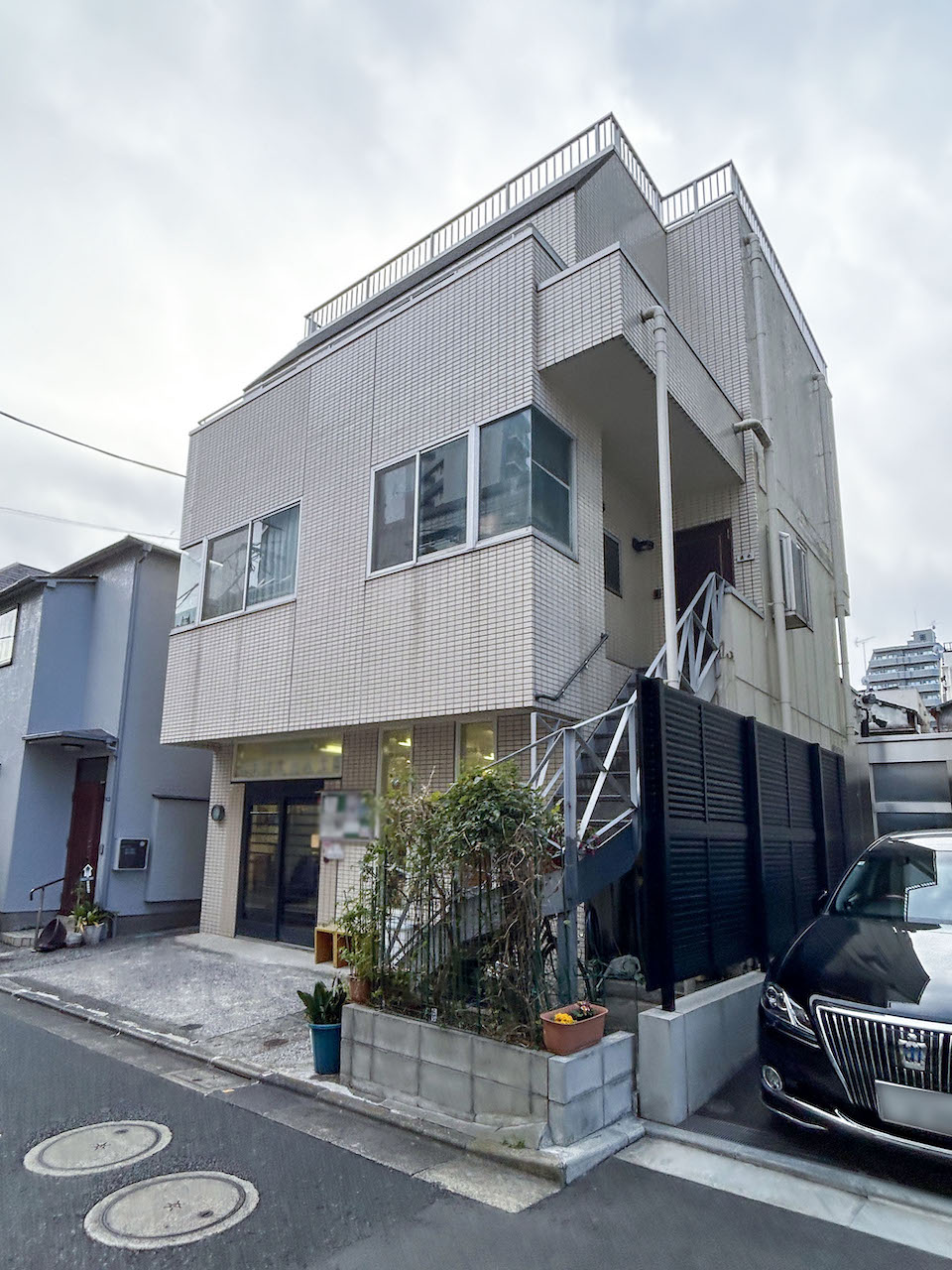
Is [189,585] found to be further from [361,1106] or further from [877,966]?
[877,966]


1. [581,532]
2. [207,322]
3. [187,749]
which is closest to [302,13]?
[207,322]

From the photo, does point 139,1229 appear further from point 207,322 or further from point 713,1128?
point 207,322

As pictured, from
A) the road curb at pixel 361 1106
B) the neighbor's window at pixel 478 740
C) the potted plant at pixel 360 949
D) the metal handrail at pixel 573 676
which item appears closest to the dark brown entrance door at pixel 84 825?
the road curb at pixel 361 1106

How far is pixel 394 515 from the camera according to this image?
8.65m

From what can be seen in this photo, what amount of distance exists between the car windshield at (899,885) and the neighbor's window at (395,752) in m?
4.60

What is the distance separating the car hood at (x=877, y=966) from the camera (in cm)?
386

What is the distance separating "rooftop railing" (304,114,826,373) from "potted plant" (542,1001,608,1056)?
9.68 meters

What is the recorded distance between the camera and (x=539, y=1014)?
14.5 ft

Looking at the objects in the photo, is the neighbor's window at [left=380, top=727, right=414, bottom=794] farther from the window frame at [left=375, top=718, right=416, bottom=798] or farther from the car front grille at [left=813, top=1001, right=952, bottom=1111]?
the car front grille at [left=813, top=1001, right=952, bottom=1111]

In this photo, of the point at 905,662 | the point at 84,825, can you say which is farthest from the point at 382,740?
the point at 905,662

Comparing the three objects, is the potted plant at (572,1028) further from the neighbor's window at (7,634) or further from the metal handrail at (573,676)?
the neighbor's window at (7,634)

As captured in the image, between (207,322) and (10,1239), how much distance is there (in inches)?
376

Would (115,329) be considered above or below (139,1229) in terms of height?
above

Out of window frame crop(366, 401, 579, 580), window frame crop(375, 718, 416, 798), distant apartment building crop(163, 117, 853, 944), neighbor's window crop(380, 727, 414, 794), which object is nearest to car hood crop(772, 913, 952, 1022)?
distant apartment building crop(163, 117, 853, 944)
